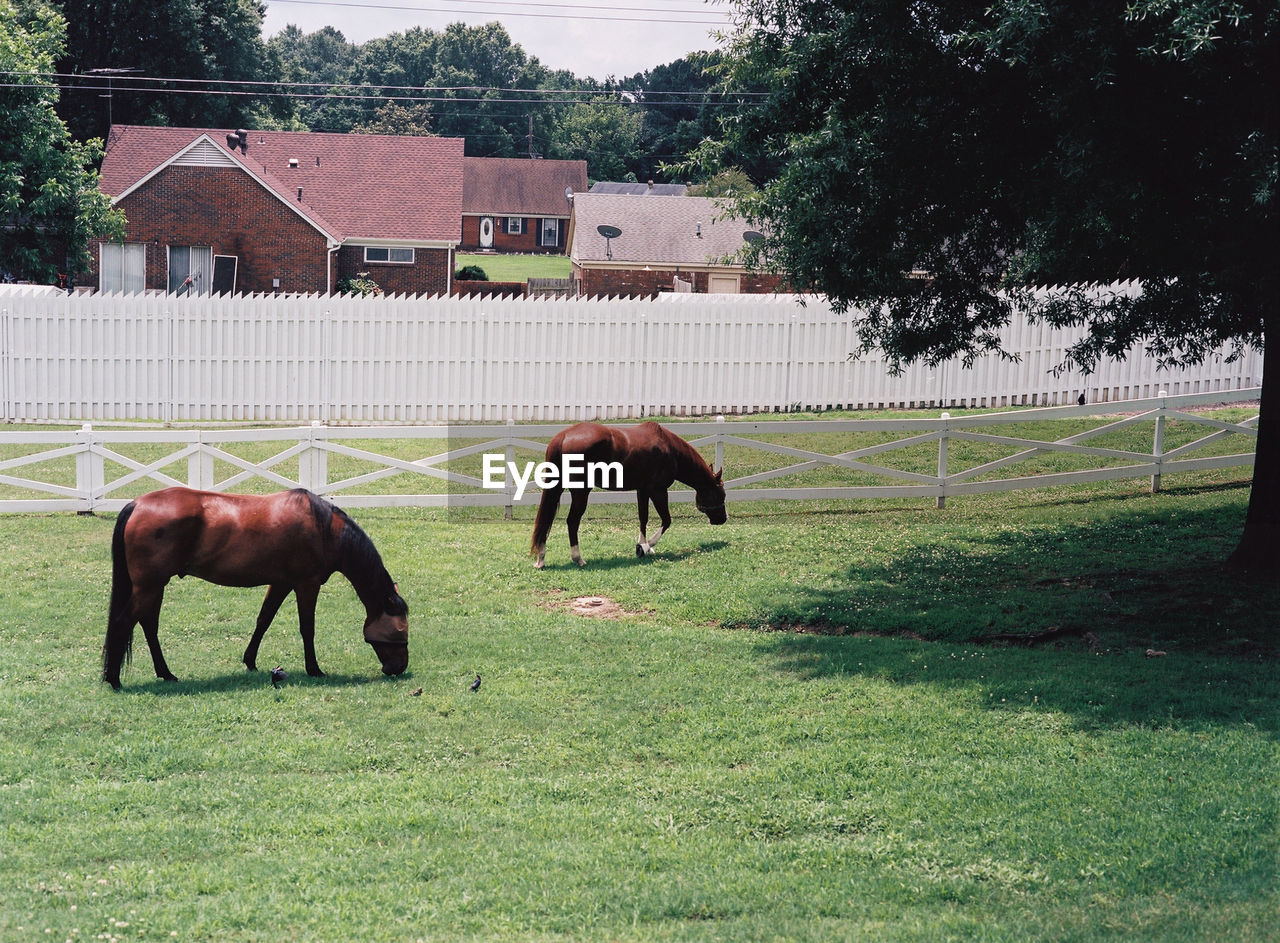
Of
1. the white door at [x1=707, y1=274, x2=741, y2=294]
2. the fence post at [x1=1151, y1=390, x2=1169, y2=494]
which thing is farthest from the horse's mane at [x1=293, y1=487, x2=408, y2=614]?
the white door at [x1=707, y1=274, x2=741, y2=294]

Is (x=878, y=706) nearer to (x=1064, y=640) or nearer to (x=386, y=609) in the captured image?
(x=1064, y=640)

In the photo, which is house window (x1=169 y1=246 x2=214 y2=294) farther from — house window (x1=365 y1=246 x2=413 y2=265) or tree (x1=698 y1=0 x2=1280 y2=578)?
tree (x1=698 y1=0 x2=1280 y2=578)

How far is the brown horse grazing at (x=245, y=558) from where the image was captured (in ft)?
29.9

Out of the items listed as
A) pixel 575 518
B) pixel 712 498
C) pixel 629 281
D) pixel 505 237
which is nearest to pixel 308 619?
pixel 575 518

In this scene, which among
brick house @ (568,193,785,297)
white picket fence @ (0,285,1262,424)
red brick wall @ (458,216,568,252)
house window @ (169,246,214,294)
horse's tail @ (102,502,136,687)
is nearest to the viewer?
horse's tail @ (102,502,136,687)

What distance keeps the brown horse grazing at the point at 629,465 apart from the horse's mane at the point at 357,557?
393 centimetres

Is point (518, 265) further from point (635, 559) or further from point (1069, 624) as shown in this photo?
point (1069, 624)

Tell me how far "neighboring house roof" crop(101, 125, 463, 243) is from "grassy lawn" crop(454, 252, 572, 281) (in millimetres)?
14902

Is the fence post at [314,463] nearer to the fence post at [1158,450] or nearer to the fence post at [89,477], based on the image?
the fence post at [89,477]

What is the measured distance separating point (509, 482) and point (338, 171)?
3047 cm

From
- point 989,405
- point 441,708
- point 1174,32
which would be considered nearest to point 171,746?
point 441,708

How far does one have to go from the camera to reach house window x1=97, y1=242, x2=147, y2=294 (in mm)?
38281

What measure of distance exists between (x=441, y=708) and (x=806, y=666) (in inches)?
121

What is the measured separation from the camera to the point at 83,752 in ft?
25.9
